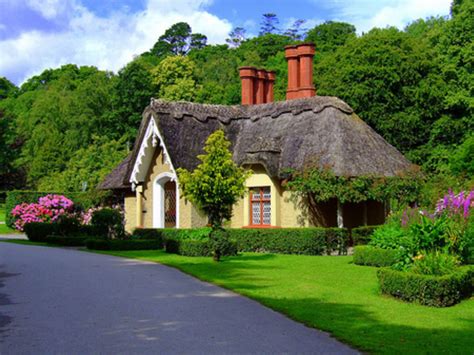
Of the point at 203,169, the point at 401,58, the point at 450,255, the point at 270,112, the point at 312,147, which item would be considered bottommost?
the point at 450,255

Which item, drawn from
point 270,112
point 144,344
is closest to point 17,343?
point 144,344

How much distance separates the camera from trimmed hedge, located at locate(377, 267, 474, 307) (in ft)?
39.4

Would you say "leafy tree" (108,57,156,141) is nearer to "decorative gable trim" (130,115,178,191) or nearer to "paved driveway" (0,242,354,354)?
"decorative gable trim" (130,115,178,191)

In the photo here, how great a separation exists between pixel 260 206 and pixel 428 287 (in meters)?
16.7

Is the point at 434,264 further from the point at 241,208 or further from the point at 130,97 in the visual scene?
the point at 130,97

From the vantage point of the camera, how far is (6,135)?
62.8 meters

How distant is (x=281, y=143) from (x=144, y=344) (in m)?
21.2

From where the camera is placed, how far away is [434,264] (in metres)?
12.8

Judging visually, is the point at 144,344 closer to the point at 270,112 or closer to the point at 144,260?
the point at 144,260

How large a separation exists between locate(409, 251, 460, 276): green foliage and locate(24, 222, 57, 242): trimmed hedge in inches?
831

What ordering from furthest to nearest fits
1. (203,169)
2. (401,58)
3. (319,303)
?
(401,58), (203,169), (319,303)

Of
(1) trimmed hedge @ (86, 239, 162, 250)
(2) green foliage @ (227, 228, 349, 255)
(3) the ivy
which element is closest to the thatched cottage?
(3) the ivy

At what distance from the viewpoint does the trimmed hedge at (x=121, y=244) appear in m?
24.7

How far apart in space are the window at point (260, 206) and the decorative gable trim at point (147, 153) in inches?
144
